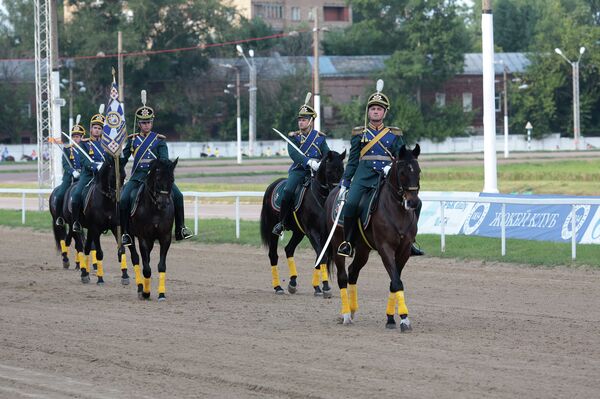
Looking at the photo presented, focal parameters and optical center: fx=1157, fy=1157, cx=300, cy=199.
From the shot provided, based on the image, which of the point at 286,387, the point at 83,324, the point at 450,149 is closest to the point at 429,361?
the point at 286,387

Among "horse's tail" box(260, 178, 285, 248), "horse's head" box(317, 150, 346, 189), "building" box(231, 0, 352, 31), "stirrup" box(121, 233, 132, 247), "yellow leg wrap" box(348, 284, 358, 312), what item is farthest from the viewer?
"building" box(231, 0, 352, 31)

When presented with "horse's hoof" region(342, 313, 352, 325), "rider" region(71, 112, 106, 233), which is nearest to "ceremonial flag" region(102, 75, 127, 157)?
"rider" region(71, 112, 106, 233)

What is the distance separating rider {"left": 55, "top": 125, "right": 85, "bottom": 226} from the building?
3796 inches

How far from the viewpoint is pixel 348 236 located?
12.7 meters

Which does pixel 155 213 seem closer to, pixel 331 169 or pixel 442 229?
pixel 331 169

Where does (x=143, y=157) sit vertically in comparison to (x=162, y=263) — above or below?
above

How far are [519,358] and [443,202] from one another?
11.5m

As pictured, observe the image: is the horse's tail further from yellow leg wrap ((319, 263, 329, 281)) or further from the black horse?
the black horse

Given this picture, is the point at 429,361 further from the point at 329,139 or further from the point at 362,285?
the point at 329,139

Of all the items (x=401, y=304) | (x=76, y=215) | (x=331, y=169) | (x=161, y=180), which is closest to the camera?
(x=401, y=304)

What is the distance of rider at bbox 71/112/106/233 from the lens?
18.7 meters

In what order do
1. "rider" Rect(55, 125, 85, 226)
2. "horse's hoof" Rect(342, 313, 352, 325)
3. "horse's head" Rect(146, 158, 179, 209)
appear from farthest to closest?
"rider" Rect(55, 125, 85, 226) → "horse's head" Rect(146, 158, 179, 209) → "horse's hoof" Rect(342, 313, 352, 325)

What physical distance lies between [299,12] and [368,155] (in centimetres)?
11003

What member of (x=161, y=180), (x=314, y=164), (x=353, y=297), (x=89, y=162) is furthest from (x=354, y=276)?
(x=89, y=162)
